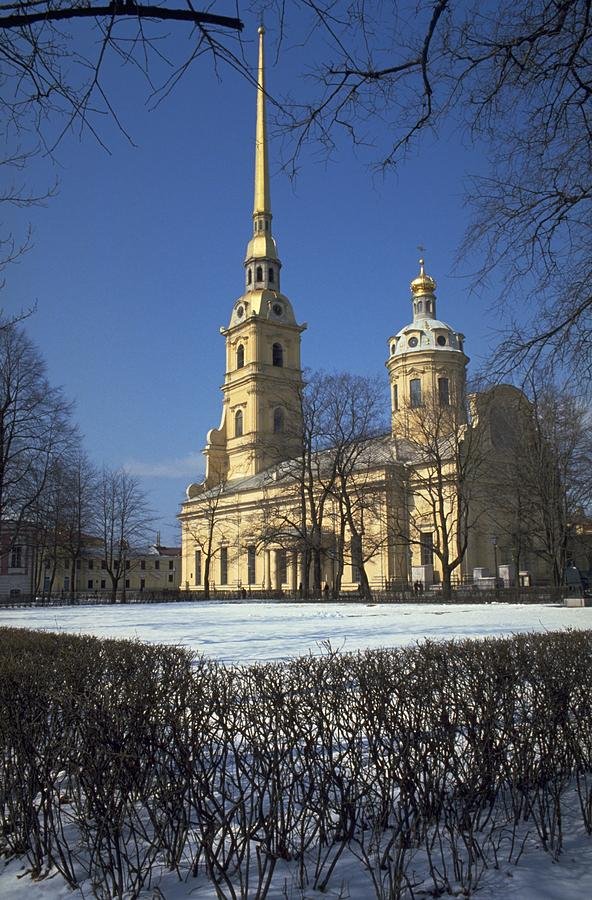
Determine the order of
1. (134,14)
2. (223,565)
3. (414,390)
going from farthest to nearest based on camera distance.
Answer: (223,565), (414,390), (134,14)

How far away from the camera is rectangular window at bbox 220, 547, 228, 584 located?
73.3 m

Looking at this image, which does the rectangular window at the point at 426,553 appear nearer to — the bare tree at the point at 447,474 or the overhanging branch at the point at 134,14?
the bare tree at the point at 447,474

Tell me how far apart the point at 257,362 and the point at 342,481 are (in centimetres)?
3095

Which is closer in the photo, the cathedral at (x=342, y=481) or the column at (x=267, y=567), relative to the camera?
the cathedral at (x=342, y=481)

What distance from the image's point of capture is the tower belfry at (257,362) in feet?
239

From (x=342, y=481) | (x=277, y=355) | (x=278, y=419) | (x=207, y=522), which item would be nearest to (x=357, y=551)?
(x=342, y=481)

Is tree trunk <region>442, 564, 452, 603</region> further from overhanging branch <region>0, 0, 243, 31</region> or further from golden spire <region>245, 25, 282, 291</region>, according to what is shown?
golden spire <region>245, 25, 282, 291</region>

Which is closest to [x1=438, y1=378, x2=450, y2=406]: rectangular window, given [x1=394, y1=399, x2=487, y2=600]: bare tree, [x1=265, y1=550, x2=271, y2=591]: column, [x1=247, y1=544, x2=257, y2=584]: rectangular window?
[x1=394, y1=399, x2=487, y2=600]: bare tree

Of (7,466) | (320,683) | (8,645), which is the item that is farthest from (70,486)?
(320,683)

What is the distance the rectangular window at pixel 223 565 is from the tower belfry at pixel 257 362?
7357mm

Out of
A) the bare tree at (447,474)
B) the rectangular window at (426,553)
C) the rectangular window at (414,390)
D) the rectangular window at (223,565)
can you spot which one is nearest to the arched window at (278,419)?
the rectangular window at (223,565)

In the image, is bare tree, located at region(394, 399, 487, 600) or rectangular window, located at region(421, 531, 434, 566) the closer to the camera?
bare tree, located at region(394, 399, 487, 600)

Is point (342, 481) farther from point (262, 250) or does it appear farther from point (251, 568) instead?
point (262, 250)

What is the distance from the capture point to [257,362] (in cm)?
7269
